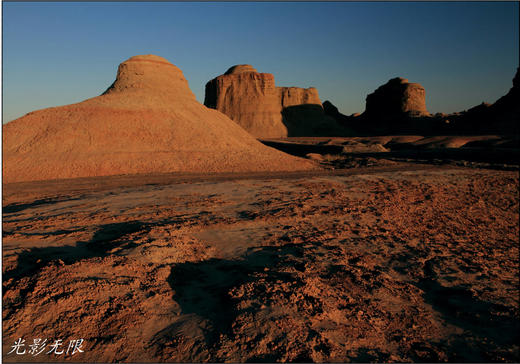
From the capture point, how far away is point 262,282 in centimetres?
400

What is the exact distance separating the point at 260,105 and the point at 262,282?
2289 inches

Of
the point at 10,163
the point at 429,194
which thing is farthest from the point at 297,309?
the point at 10,163

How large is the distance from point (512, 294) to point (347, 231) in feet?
8.93

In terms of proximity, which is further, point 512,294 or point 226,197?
point 226,197

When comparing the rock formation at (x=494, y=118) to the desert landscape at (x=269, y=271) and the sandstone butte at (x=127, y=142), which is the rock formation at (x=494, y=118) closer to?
the desert landscape at (x=269, y=271)

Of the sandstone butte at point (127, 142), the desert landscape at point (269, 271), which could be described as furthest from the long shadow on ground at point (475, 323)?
the sandstone butte at point (127, 142)

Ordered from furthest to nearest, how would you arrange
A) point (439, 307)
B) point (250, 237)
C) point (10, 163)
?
point (10, 163) < point (250, 237) < point (439, 307)

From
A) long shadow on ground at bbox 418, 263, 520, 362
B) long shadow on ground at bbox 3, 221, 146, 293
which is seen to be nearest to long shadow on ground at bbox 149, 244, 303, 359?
long shadow on ground at bbox 3, 221, 146, 293

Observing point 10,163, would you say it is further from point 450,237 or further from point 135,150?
point 450,237

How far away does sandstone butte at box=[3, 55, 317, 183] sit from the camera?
17.1 meters

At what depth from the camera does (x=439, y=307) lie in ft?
13.0

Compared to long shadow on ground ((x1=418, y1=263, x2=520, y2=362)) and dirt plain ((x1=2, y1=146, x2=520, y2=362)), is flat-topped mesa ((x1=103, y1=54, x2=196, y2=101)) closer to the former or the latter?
dirt plain ((x1=2, y1=146, x2=520, y2=362))

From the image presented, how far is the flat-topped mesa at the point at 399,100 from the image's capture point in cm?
6103

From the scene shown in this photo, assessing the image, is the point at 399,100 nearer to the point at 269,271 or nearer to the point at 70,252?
the point at 269,271
